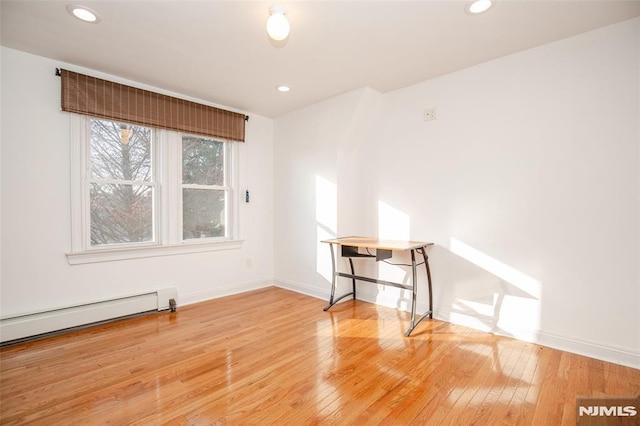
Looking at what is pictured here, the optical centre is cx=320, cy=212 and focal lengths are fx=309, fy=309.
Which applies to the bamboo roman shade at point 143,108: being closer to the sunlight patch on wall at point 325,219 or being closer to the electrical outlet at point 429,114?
the sunlight patch on wall at point 325,219

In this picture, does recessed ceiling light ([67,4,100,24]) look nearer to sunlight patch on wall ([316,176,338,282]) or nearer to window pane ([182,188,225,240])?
window pane ([182,188,225,240])

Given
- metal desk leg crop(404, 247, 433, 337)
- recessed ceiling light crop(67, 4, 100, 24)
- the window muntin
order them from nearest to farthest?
recessed ceiling light crop(67, 4, 100, 24)
metal desk leg crop(404, 247, 433, 337)
the window muntin

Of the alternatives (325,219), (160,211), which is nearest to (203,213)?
(160,211)

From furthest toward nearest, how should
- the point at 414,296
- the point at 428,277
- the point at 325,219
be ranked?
the point at 325,219 < the point at 428,277 < the point at 414,296

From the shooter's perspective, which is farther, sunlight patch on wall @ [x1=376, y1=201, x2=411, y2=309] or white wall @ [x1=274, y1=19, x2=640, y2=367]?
sunlight patch on wall @ [x1=376, y1=201, x2=411, y2=309]

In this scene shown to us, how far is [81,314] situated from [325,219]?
267cm

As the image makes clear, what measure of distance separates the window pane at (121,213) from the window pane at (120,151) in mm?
134

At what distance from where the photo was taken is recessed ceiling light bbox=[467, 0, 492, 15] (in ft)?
6.59

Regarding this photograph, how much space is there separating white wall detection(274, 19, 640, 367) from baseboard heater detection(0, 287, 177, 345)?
1912 mm

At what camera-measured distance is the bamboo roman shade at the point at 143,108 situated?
2.89 m

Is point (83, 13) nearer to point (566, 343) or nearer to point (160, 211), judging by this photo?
point (160, 211)

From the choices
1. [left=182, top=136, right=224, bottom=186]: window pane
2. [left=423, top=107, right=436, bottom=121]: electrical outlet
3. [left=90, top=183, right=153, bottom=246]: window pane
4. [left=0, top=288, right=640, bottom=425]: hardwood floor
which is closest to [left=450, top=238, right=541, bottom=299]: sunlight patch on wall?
[left=0, top=288, right=640, bottom=425]: hardwood floor

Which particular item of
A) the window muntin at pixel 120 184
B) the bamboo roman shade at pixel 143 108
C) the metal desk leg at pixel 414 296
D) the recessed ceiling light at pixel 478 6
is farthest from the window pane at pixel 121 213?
the recessed ceiling light at pixel 478 6

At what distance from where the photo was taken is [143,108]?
10.8ft
